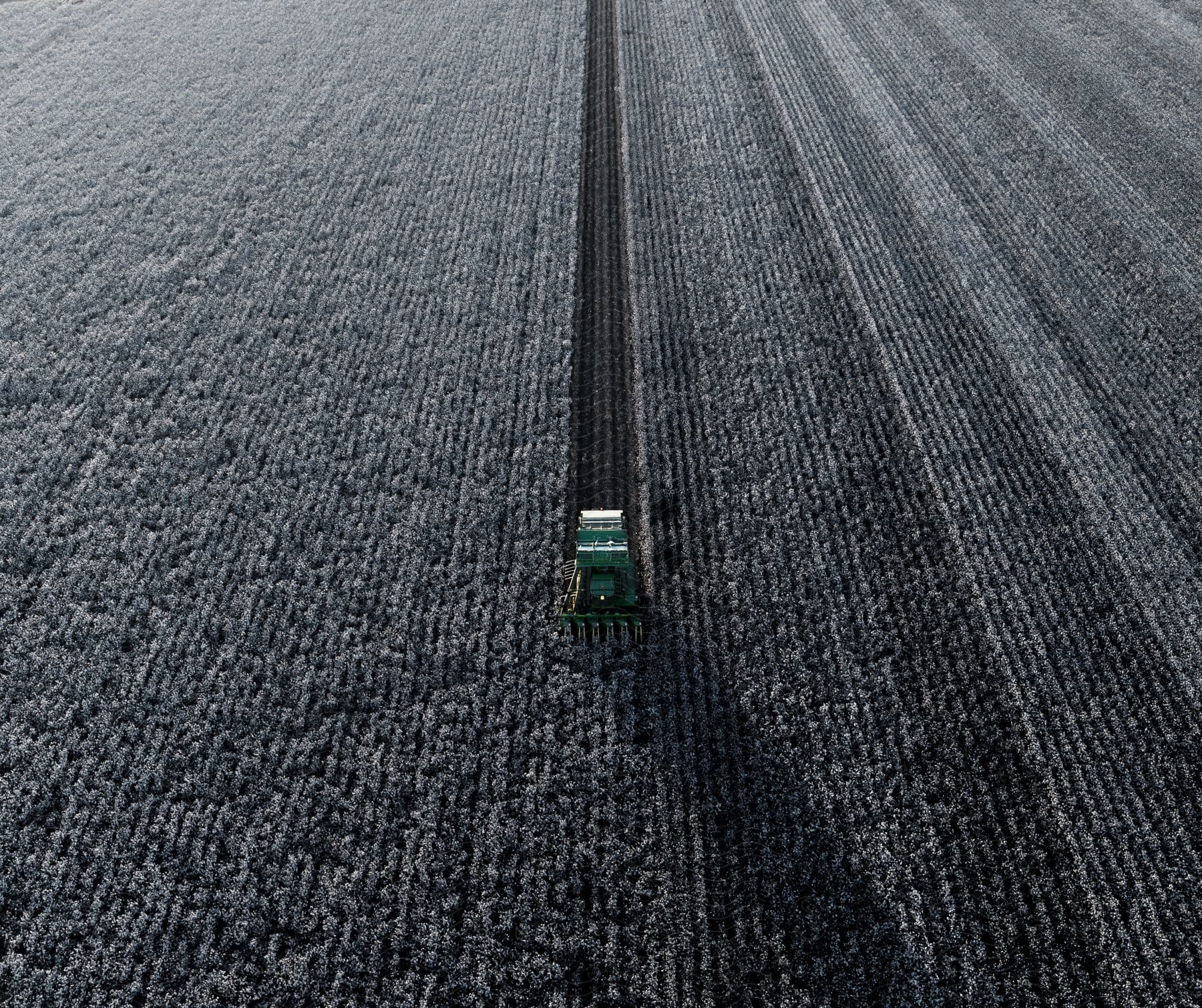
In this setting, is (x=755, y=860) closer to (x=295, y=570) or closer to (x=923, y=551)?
(x=923, y=551)

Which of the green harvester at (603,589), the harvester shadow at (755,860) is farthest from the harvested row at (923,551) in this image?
the green harvester at (603,589)

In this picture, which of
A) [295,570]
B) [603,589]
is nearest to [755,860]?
[603,589]

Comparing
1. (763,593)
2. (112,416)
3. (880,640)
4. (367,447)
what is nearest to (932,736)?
(880,640)

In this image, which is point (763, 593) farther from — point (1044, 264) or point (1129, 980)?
point (1044, 264)

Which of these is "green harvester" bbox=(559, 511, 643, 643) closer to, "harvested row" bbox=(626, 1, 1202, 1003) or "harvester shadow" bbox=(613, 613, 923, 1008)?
"harvester shadow" bbox=(613, 613, 923, 1008)

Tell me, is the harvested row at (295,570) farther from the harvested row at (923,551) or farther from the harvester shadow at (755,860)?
the harvested row at (923,551)
